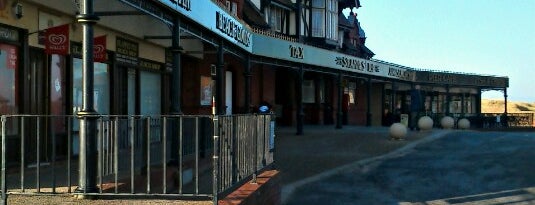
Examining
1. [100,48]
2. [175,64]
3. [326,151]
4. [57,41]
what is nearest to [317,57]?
[326,151]

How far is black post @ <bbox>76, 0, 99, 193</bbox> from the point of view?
598cm

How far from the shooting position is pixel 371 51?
49.4m

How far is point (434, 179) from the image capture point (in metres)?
13.2

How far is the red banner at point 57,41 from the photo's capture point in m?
10.4

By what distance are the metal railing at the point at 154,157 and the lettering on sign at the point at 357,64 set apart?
1894 cm

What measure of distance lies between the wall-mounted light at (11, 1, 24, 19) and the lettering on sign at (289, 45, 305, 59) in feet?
44.2

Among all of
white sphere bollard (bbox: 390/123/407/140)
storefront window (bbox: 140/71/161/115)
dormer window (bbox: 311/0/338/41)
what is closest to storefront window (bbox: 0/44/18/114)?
storefront window (bbox: 140/71/161/115)

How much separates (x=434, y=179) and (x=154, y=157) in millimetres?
8059

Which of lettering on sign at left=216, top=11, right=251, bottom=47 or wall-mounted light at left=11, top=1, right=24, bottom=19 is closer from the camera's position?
wall-mounted light at left=11, top=1, right=24, bottom=19

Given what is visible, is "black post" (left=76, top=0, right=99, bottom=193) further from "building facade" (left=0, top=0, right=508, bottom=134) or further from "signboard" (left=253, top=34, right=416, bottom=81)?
"signboard" (left=253, top=34, right=416, bottom=81)

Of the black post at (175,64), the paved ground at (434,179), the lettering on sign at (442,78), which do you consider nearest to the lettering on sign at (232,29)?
the black post at (175,64)

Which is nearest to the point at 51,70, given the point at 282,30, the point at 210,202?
the point at 210,202

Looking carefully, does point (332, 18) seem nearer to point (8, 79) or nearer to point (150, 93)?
point (150, 93)

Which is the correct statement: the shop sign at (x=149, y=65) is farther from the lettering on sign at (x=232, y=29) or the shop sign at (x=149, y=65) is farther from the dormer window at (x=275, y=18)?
the dormer window at (x=275, y=18)
